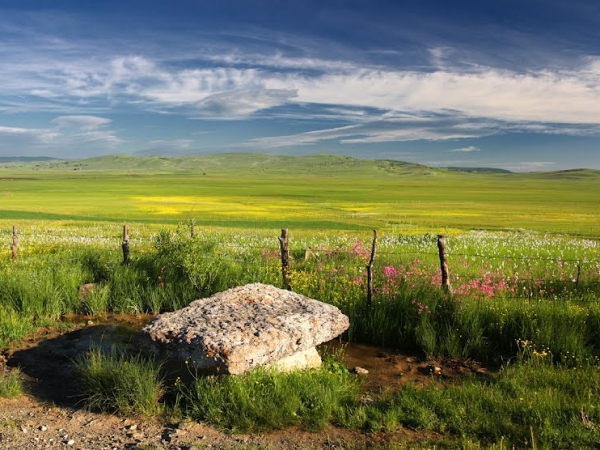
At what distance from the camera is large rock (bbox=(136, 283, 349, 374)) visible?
7.80 metres

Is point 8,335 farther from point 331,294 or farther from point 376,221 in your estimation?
point 376,221

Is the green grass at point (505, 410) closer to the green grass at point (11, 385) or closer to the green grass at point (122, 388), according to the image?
the green grass at point (122, 388)

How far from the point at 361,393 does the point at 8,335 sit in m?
7.52

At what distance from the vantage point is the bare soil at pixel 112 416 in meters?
6.56

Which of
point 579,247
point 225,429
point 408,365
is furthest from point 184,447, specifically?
point 579,247

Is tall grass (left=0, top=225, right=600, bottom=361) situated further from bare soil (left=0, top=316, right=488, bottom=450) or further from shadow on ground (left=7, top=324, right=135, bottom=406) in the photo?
shadow on ground (left=7, top=324, right=135, bottom=406)

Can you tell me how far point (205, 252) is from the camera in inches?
532

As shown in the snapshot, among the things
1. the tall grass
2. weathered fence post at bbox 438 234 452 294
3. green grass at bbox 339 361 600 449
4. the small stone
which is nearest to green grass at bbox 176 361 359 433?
green grass at bbox 339 361 600 449

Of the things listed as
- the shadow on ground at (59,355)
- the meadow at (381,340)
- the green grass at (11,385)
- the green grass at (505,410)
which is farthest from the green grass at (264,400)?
the green grass at (11,385)

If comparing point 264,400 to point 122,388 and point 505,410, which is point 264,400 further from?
point 505,410

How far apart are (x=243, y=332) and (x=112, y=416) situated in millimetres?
2291

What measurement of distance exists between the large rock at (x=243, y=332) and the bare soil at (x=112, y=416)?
106 cm

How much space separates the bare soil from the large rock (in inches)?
41.7

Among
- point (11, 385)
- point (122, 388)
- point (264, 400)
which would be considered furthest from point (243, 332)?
point (11, 385)
